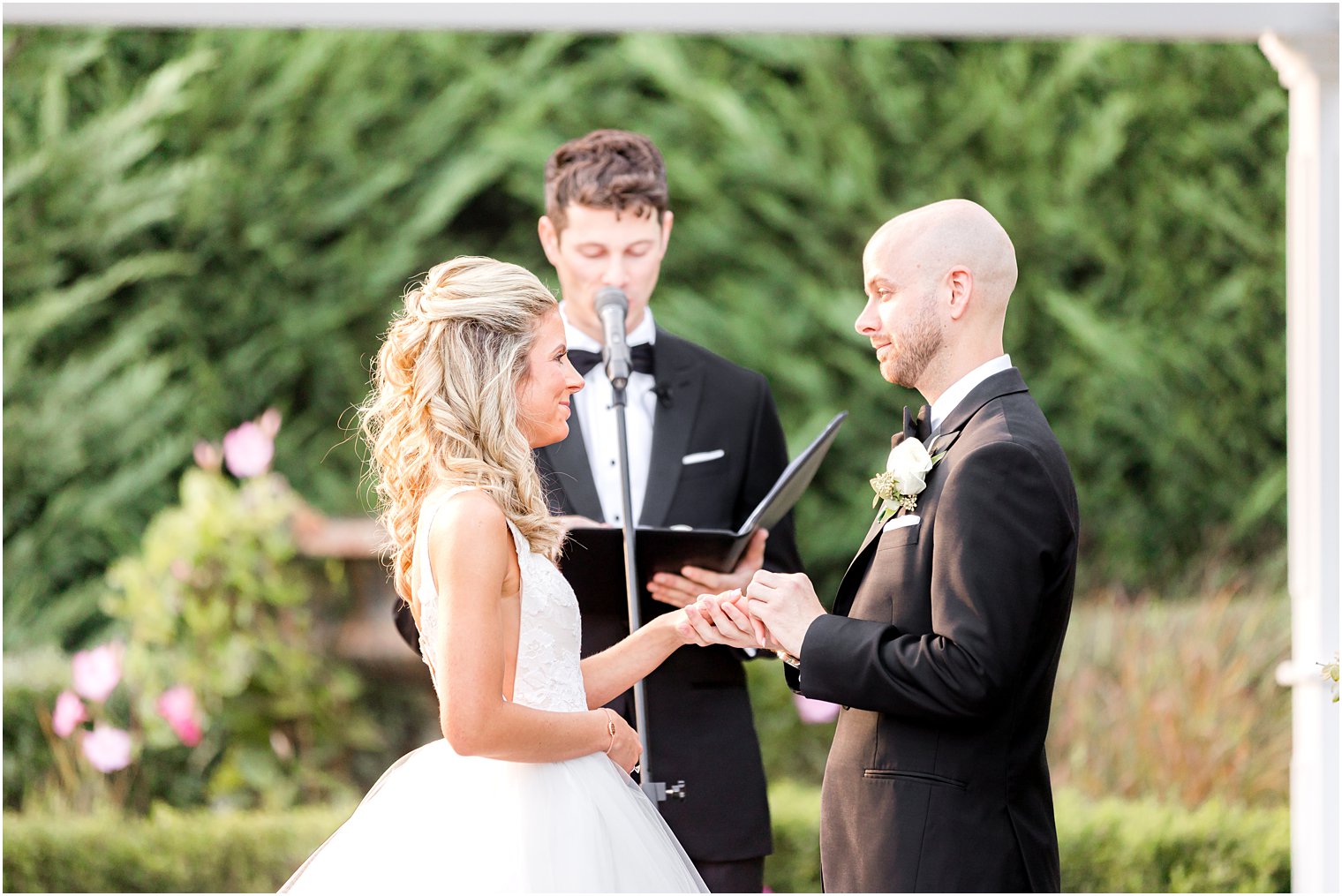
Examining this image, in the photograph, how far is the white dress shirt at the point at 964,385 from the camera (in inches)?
106

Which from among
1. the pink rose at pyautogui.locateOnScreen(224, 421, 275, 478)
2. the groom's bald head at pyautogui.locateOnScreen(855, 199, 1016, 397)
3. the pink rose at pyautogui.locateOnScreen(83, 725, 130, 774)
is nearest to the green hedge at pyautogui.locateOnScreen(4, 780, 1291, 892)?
the pink rose at pyautogui.locateOnScreen(83, 725, 130, 774)

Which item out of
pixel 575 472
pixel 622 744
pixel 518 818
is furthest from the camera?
pixel 575 472

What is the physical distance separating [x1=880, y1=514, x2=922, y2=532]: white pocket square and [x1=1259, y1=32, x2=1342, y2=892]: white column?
2.36 m

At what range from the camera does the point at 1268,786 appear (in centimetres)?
631

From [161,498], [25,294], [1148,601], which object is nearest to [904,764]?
[1148,601]

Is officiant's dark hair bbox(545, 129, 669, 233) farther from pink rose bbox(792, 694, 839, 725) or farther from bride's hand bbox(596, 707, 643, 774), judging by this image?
pink rose bbox(792, 694, 839, 725)

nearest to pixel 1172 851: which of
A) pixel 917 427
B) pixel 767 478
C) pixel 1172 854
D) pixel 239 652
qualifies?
pixel 1172 854

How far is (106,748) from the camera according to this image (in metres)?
5.97

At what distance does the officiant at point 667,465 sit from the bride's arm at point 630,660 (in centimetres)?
35

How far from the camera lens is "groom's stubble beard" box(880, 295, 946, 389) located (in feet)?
8.86

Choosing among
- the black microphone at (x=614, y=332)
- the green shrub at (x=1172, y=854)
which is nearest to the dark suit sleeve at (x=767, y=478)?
the black microphone at (x=614, y=332)

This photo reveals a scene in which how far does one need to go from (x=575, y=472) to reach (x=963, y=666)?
1397mm

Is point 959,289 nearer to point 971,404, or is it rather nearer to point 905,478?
point 971,404

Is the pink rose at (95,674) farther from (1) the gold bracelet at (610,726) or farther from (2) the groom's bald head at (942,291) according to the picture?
(2) the groom's bald head at (942,291)
